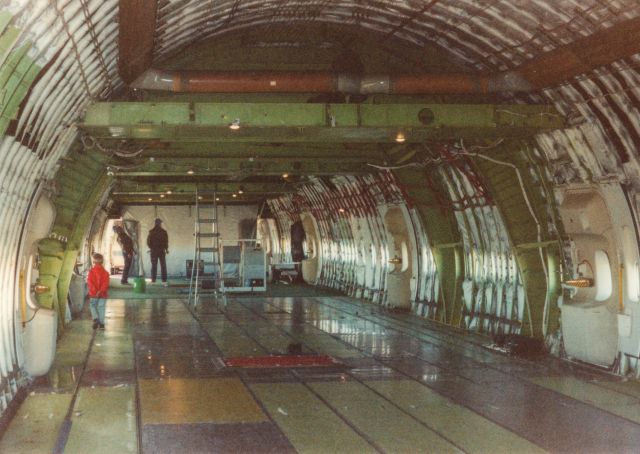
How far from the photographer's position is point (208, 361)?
1309cm

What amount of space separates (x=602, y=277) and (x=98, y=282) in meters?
9.48

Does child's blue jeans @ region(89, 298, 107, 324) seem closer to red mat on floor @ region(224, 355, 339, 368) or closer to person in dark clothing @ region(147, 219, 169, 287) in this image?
red mat on floor @ region(224, 355, 339, 368)

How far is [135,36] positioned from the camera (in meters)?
8.88

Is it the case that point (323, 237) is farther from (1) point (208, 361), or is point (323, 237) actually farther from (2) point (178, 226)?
(1) point (208, 361)

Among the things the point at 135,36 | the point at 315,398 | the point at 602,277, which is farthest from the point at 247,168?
the point at 135,36

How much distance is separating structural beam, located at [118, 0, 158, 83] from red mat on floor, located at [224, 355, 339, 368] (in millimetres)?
4184

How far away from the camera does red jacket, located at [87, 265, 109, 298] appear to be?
17.5 meters

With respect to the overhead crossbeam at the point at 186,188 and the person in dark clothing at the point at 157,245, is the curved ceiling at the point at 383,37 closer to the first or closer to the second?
the overhead crossbeam at the point at 186,188

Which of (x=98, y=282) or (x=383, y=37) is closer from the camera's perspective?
(x=383, y=37)

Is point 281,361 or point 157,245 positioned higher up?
point 157,245

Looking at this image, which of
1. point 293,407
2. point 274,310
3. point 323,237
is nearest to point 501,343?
point 293,407

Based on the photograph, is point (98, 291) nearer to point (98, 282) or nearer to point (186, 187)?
point (98, 282)

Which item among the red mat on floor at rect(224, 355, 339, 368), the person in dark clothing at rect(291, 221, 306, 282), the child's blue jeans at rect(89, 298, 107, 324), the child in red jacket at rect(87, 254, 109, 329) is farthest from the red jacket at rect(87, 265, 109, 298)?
the person in dark clothing at rect(291, 221, 306, 282)

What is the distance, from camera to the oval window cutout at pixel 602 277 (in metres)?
12.4
